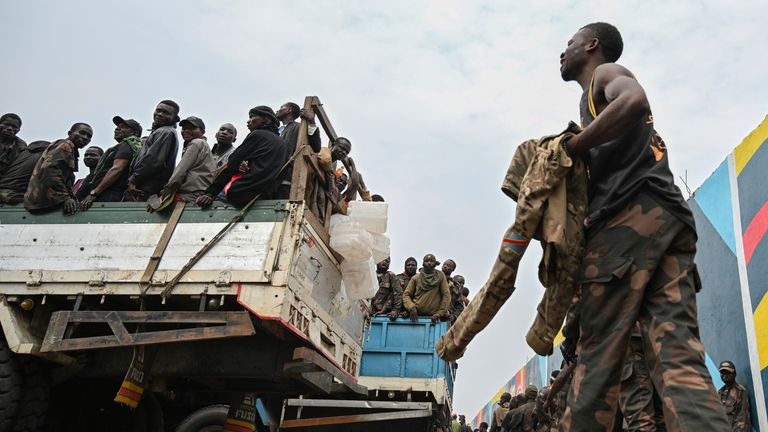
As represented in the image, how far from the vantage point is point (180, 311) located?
4895 mm

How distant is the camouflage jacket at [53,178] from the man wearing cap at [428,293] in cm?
522

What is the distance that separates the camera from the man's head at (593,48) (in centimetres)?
280

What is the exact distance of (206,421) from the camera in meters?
6.38

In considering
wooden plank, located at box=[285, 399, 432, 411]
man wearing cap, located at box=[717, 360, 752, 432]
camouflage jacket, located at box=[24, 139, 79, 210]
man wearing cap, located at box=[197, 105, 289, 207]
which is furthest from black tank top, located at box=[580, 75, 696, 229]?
wooden plank, located at box=[285, 399, 432, 411]

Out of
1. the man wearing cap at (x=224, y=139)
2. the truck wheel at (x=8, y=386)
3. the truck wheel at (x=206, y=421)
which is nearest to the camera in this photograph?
the truck wheel at (x=8, y=386)

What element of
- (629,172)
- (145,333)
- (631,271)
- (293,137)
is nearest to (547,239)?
(631,271)

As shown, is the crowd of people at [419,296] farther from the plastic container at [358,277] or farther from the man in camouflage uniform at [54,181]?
the man in camouflage uniform at [54,181]

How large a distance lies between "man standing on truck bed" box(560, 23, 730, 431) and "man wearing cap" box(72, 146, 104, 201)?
5.36m

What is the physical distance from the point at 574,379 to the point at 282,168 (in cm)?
372

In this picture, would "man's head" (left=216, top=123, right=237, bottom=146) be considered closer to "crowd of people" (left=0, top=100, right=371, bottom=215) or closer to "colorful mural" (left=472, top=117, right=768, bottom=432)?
"crowd of people" (left=0, top=100, right=371, bottom=215)

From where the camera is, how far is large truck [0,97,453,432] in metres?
4.83

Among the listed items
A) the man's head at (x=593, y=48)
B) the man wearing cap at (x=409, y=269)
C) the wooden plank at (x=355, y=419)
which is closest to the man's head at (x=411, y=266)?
the man wearing cap at (x=409, y=269)

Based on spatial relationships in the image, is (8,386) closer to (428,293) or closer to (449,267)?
(428,293)

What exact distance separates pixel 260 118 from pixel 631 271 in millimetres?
4465
